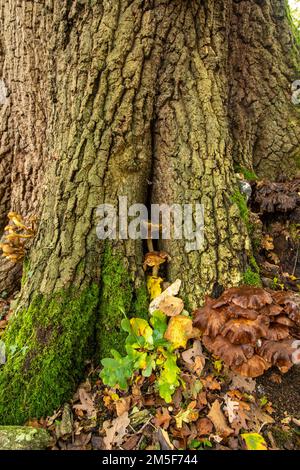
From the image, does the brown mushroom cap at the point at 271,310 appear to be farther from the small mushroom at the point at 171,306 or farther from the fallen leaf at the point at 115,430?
the fallen leaf at the point at 115,430

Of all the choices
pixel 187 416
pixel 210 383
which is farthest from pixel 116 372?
pixel 210 383

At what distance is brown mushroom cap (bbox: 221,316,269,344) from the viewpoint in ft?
7.31

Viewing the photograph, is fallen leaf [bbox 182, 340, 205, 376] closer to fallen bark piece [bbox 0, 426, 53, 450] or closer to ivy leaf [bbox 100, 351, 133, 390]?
ivy leaf [bbox 100, 351, 133, 390]

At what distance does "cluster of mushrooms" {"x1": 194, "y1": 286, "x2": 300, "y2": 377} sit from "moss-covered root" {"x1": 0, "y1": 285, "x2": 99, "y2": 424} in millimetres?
1056

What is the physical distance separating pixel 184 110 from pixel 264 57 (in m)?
1.82

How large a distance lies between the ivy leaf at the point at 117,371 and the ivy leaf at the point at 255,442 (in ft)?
2.98

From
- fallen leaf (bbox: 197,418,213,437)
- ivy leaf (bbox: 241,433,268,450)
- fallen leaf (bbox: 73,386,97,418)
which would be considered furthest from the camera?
fallen leaf (bbox: 73,386,97,418)

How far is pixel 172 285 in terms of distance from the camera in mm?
2850

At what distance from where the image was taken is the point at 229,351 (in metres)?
2.25

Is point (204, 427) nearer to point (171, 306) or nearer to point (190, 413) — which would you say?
point (190, 413)

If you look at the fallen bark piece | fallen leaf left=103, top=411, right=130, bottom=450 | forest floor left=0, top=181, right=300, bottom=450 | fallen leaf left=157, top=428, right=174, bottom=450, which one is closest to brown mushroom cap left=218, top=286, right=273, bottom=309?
forest floor left=0, top=181, right=300, bottom=450

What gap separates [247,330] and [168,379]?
2.35 feet

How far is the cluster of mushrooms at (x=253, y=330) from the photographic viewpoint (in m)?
2.21
